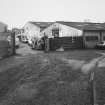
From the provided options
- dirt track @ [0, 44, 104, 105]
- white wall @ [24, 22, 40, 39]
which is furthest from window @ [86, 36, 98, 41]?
dirt track @ [0, 44, 104, 105]

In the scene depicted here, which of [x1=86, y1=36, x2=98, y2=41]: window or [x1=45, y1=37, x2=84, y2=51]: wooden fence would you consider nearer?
[x1=45, y1=37, x2=84, y2=51]: wooden fence

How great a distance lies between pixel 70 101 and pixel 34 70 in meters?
6.31

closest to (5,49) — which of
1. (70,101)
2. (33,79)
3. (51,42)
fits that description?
(51,42)

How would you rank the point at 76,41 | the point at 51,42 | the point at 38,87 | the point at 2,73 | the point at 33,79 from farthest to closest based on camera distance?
1. the point at 76,41
2. the point at 51,42
3. the point at 2,73
4. the point at 33,79
5. the point at 38,87

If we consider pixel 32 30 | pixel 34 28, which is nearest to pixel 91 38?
pixel 34 28

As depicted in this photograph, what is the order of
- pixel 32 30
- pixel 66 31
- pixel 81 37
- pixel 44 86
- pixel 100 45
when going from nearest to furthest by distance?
pixel 44 86
pixel 100 45
pixel 81 37
pixel 66 31
pixel 32 30

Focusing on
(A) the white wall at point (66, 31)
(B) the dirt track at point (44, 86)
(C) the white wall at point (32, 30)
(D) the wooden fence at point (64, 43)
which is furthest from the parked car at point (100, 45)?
(C) the white wall at point (32, 30)

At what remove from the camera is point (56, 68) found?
14.2 m

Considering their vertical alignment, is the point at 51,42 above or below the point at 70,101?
above

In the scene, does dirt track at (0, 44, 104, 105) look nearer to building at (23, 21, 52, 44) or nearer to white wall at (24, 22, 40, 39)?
building at (23, 21, 52, 44)

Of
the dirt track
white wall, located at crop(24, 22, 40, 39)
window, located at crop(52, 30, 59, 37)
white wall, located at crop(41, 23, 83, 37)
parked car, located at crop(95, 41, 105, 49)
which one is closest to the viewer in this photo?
the dirt track

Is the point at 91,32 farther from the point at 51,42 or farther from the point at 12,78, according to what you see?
the point at 12,78

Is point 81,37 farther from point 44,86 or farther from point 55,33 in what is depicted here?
point 44,86

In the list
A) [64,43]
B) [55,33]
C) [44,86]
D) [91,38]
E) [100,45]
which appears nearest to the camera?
[44,86]
